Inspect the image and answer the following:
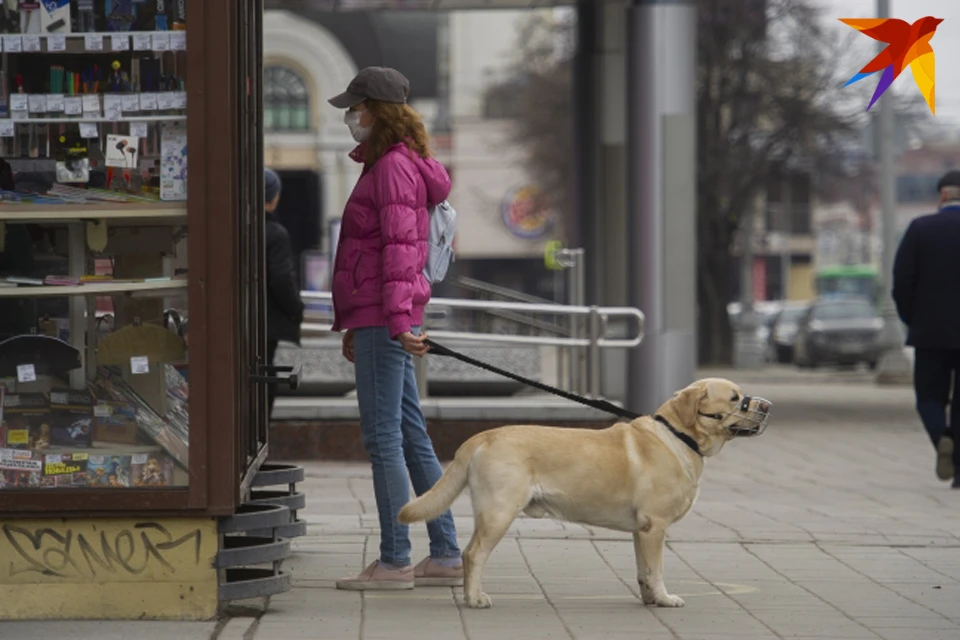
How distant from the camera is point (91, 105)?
18.3ft

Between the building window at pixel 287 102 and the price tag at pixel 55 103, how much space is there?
56.2 meters

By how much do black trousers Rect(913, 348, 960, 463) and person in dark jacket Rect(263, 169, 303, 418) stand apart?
4056 mm

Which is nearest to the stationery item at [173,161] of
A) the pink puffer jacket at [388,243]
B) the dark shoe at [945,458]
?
the pink puffer jacket at [388,243]

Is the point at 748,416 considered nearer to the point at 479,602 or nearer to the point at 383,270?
the point at 479,602

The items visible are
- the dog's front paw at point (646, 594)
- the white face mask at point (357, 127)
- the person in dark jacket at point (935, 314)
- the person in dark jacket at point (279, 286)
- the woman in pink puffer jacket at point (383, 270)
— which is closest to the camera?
the dog's front paw at point (646, 594)

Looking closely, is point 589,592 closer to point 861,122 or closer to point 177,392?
point 177,392

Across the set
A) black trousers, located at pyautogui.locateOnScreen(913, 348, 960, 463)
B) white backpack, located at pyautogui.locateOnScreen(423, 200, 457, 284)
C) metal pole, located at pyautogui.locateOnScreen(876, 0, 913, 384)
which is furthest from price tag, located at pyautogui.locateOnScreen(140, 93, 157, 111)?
metal pole, located at pyautogui.locateOnScreen(876, 0, 913, 384)

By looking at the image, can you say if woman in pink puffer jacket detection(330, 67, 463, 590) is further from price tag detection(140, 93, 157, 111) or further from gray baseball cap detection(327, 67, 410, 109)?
price tag detection(140, 93, 157, 111)

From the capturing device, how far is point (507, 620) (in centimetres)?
574

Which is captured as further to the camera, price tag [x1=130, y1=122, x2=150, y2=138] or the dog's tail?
the dog's tail

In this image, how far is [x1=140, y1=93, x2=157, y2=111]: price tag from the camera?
5.57 metres

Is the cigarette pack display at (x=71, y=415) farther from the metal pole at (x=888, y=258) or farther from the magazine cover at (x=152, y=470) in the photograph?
the metal pole at (x=888, y=258)

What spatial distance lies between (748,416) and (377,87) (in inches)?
73.5

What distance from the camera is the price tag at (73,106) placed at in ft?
18.3
